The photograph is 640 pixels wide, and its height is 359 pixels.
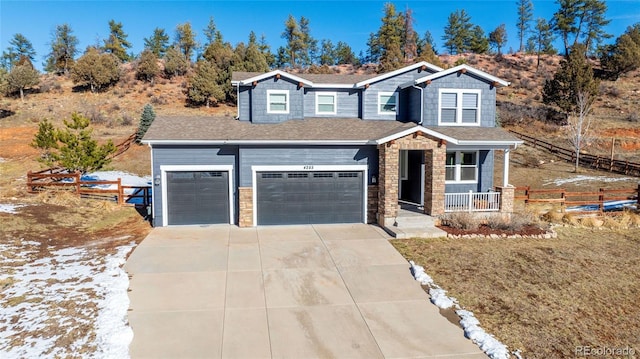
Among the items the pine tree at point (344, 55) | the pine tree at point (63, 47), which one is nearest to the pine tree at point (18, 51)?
the pine tree at point (63, 47)

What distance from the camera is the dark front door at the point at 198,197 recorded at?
15328mm

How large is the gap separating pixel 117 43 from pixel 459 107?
207 feet

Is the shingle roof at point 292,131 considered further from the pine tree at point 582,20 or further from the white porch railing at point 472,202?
the pine tree at point 582,20

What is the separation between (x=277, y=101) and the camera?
58.2 ft

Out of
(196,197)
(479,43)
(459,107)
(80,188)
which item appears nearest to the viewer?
(196,197)

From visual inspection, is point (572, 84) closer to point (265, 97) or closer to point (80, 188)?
point (265, 97)

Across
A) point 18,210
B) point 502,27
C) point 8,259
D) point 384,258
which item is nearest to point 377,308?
point 384,258

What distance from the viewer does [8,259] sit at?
34.7 ft

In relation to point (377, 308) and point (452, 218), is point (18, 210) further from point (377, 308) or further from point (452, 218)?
point (452, 218)

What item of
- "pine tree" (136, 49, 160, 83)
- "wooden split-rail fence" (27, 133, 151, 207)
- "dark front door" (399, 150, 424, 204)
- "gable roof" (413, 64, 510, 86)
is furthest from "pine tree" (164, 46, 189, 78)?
"gable roof" (413, 64, 510, 86)

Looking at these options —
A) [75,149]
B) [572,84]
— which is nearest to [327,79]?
[75,149]

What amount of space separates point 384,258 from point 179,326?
607cm

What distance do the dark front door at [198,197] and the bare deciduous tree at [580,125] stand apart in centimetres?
2684

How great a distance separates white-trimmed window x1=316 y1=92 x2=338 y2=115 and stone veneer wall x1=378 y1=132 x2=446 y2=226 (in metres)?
4.20
